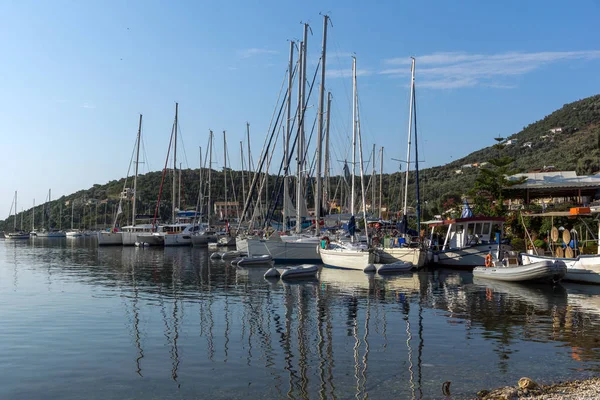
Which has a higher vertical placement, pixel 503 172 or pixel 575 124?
pixel 575 124

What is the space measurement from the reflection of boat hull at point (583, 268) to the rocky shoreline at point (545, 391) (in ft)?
59.3

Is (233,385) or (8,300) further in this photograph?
(8,300)

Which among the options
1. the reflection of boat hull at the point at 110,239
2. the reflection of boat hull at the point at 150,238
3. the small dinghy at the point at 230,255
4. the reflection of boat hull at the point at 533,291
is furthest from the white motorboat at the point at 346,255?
the reflection of boat hull at the point at 110,239

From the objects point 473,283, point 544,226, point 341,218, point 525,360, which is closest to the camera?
point 525,360

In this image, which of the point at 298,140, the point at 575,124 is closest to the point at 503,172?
the point at 298,140

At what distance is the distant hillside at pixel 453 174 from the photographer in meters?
82.8

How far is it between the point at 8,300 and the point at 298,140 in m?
23.8

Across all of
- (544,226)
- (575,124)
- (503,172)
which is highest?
(575,124)

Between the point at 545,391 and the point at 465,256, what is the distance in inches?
1043

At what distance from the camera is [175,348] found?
591 inches

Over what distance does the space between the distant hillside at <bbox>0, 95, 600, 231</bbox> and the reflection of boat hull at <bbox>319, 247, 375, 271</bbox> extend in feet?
83.7

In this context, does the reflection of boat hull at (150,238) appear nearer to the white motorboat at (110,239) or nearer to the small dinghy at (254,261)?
the white motorboat at (110,239)

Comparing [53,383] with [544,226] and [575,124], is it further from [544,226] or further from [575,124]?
[575,124]

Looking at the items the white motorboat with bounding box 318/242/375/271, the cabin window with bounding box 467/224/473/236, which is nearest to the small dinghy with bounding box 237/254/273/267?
the white motorboat with bounding box 318/242/375/271
